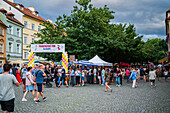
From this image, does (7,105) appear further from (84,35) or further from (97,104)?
(84,35)

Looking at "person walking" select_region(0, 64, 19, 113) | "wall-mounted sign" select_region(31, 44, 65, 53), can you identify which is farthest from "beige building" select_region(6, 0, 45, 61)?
"person walking" select_region(0, 64, 19, 113)

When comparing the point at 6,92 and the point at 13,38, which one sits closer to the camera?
the point at 6,92

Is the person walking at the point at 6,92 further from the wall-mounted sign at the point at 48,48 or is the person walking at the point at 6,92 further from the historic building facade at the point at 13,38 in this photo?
the historic building facade at the point at 13,38

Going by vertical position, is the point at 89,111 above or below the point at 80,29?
below

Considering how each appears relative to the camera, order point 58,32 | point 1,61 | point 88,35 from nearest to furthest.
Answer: point 88,35 < point 58,32 < point 1,61

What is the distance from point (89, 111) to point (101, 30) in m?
25.0

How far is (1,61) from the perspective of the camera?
1470 inches

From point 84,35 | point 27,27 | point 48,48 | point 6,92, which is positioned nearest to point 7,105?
point 6,92

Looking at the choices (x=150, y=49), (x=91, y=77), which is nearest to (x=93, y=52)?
(x=91, y=77)

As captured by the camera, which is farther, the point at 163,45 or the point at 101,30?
the point at 163,45

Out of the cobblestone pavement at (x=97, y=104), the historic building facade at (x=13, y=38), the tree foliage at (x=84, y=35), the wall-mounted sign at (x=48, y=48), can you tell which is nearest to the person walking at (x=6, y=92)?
the cobblestone pavement at (x=97, y=104)

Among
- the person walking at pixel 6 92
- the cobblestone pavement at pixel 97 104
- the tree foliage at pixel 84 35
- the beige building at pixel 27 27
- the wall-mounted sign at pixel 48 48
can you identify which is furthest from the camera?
the beige building at pixel 27 27

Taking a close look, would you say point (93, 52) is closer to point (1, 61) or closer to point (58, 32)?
point (58, 32)

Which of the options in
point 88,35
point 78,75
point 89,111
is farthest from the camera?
point 88,35
